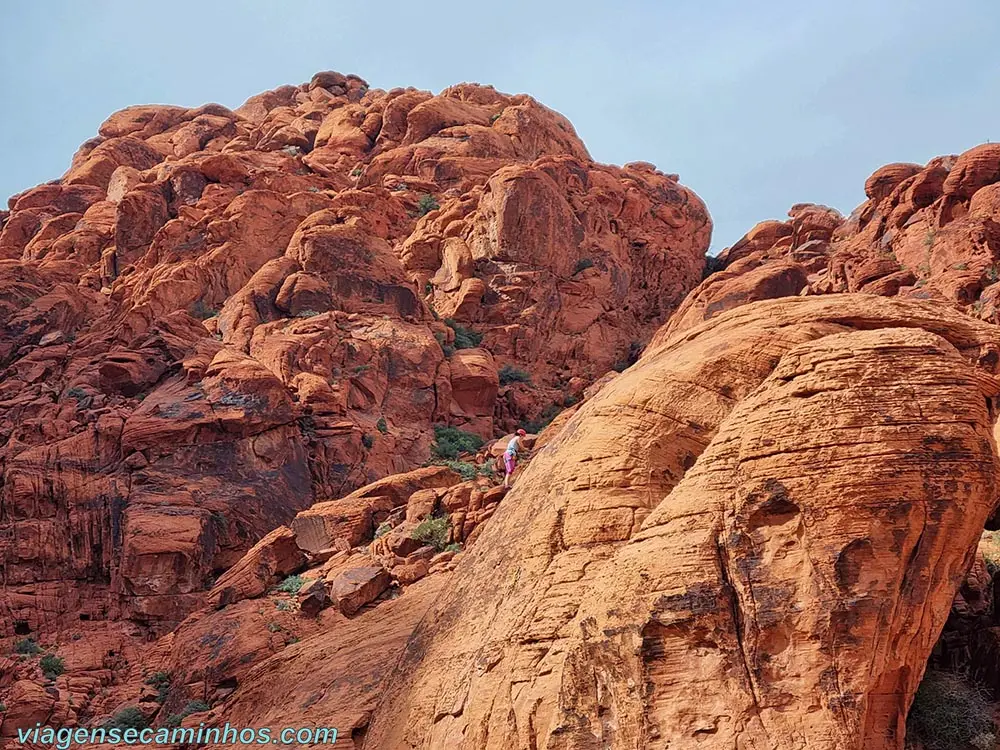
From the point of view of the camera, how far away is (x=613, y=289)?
4525cm

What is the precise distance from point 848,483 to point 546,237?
→ 34539 mm

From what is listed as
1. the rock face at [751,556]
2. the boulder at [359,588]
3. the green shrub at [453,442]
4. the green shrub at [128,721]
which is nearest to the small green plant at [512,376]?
the green shrub at [453,442]

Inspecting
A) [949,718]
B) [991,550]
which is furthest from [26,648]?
[991,550]

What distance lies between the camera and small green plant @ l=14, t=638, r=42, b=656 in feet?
74.7

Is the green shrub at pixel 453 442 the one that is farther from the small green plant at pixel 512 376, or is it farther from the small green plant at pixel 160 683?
the small green plant at pixel 160 683

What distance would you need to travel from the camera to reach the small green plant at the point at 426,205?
4788 cm

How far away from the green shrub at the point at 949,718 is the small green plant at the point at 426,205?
A: 3844 centimetres

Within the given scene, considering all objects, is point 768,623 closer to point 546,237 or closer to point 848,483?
point 848,483

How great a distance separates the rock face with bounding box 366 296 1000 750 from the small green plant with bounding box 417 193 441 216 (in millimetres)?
37414

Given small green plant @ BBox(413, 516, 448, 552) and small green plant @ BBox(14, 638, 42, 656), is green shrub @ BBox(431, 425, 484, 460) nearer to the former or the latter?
small green plant @ BBox(413, 516, 448, 552)

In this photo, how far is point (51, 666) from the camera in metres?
21.6

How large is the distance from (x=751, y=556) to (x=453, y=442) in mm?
24440

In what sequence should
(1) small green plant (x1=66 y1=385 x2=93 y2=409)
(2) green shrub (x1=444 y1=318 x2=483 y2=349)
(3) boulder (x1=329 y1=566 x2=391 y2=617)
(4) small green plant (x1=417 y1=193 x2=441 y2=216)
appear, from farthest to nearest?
(4) small green plant (x1=417 y1=193 x2=441 y2=216) → (2) green shrub (x1=444 y1=318 x2=483 y2=349) → (1) small green plant (x1=66 y1=385 x2=93 y2=409) → (3) boulder (x1=329 y1=566 x2=391 y2=617)

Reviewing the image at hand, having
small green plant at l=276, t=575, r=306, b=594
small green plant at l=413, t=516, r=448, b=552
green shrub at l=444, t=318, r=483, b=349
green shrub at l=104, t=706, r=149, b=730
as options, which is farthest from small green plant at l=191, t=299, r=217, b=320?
small green plant at l=413, t=516, r=448, b=552
